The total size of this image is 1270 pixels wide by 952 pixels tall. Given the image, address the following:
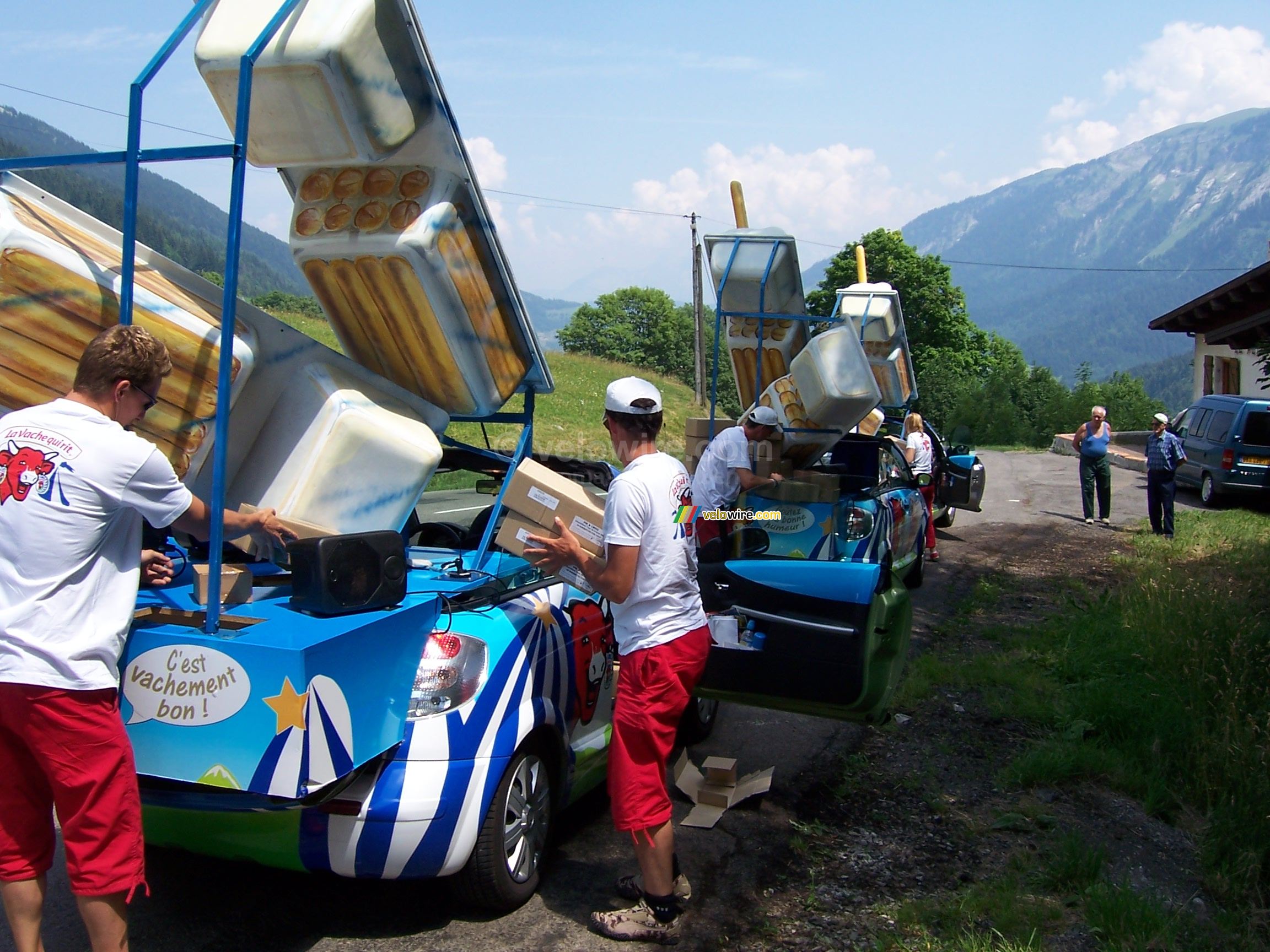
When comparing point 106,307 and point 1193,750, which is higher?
point 106,307

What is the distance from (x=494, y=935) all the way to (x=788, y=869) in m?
1.29

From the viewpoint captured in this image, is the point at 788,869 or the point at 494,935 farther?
the point at 788,869

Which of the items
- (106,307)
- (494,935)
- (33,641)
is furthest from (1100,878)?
(106,307)

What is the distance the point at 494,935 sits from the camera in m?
3.57

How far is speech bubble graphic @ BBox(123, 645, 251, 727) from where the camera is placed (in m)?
2.92

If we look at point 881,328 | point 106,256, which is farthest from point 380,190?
point 881,328

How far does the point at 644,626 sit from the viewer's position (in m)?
3.58

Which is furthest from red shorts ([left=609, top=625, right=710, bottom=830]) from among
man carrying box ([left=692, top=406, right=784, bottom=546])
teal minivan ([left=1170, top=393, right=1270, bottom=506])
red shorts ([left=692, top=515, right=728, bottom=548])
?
teal minivan ([left=1170, top=393, right=1270, bottom=506])

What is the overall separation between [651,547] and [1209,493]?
17.5m

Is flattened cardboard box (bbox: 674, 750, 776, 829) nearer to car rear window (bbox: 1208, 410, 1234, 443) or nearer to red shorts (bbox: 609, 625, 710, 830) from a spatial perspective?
red shorts (bbox: 609, 625, 710, 830)

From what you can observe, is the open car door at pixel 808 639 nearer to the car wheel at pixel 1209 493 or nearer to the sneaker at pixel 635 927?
the sneaker at pixel 635 927

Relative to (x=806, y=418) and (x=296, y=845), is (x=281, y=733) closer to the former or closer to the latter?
(x=296, y=845)

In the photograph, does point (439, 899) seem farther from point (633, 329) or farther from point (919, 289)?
point (633, 329)

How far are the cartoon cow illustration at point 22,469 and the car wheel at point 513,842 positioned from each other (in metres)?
1.73
